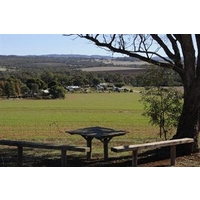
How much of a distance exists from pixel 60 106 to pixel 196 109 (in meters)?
21.6

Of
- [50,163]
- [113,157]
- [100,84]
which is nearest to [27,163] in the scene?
[50,163]

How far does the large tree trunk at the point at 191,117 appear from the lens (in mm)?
7836

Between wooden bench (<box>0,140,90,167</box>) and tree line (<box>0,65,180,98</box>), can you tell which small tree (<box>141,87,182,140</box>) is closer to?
wooden bench (<box>0,140,90,167</box>)

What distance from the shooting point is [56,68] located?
62.6ft

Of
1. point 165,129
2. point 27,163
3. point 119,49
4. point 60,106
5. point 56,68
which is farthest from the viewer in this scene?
point 60,106

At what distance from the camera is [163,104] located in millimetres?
10641

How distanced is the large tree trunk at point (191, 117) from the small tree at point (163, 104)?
243cm

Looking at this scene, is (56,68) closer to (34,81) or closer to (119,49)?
(34,81)

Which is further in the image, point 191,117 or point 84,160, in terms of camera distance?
point 191,117

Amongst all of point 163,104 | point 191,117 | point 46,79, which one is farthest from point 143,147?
point 46,79

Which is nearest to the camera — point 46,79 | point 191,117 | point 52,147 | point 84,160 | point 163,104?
point 52,147

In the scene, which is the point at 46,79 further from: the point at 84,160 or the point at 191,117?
the point at 191,117

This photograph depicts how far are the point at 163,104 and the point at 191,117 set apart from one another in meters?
2.68

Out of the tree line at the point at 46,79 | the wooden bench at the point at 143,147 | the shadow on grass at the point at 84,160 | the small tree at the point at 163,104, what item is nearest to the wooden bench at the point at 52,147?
the wooden bench at the point at 143,147
